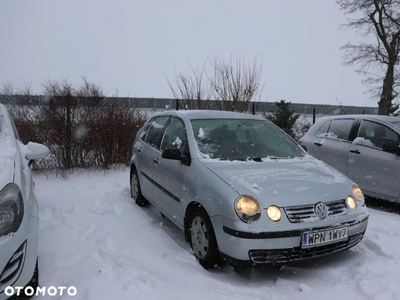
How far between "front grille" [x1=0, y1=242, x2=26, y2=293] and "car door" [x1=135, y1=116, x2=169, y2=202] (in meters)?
2.40

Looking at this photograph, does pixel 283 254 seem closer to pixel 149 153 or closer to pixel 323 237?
pixel 323 237

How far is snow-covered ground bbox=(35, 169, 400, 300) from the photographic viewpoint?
9.21ft

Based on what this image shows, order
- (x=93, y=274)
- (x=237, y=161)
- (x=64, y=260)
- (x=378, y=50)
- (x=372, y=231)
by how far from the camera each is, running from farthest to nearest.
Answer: (x=378, y=50) < (x=372, y=231) < (x=237, y=161) < (x=64, y=260) < (x=93, y=274)

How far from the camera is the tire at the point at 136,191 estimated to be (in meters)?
5.41

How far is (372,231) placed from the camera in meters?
4.21

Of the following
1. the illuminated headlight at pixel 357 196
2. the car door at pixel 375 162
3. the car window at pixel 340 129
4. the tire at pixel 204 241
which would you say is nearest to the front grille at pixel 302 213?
the illuminated headlight at pixel 357 196

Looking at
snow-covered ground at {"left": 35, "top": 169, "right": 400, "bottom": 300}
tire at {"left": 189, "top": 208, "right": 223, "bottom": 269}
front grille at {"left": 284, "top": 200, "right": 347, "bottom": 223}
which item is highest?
front grille at {"left": 284, "top": 200, "right": 347, "bottom": 223}

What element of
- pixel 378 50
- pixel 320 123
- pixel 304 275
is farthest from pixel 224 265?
pixel 378 50

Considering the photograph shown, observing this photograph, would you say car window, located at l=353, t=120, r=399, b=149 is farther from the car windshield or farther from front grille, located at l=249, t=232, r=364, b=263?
front grille, located at l=249, t=232, r=364, b=263

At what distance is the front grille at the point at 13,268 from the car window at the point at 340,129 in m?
5.20

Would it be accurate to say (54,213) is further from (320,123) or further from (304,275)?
(320,123)

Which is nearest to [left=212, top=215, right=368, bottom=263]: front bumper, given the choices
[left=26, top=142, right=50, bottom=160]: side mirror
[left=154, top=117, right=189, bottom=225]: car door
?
[left=154, top=117, right=189, bottom=225]: car door

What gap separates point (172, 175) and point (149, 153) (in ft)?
3.24

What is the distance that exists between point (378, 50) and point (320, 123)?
21.2 meters
